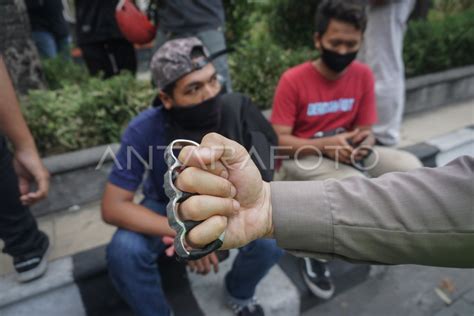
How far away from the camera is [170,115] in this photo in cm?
188

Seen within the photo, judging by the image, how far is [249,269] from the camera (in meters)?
1.83

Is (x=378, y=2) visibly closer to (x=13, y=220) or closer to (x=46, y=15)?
(x=13, y=220)

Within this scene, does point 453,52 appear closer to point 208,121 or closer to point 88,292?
point 208,121

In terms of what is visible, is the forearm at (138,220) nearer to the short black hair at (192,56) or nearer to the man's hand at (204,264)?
the man's hand at (204,264)

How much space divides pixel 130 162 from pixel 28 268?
794mm

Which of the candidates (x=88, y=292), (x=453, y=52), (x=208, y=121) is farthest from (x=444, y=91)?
(x=88, y=292)

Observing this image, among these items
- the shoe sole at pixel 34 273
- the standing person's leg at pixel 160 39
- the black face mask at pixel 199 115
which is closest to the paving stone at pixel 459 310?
the black face mask at pixel 199 115

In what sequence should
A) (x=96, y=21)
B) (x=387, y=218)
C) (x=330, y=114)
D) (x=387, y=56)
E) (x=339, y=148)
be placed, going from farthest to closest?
(x=96, y=21) → (x=387, y=56) → (x=330, y=114) → (x=339, y=148) → (x=387, y=218)

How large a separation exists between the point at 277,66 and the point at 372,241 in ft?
9.50

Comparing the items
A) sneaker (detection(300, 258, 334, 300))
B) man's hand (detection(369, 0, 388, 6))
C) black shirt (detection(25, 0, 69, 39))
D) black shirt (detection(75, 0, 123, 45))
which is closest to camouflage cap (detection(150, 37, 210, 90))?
sneaker (detection(300, 258, 334, 300))

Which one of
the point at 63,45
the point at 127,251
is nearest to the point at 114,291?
the point at 127,251

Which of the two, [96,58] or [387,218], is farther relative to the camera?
[96,58]

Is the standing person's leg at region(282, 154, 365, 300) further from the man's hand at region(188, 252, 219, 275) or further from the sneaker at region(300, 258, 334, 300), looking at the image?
the man's hand at region(188, 252, 219, 275)

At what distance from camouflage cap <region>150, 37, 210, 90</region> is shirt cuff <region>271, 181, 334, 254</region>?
102 centimetres
